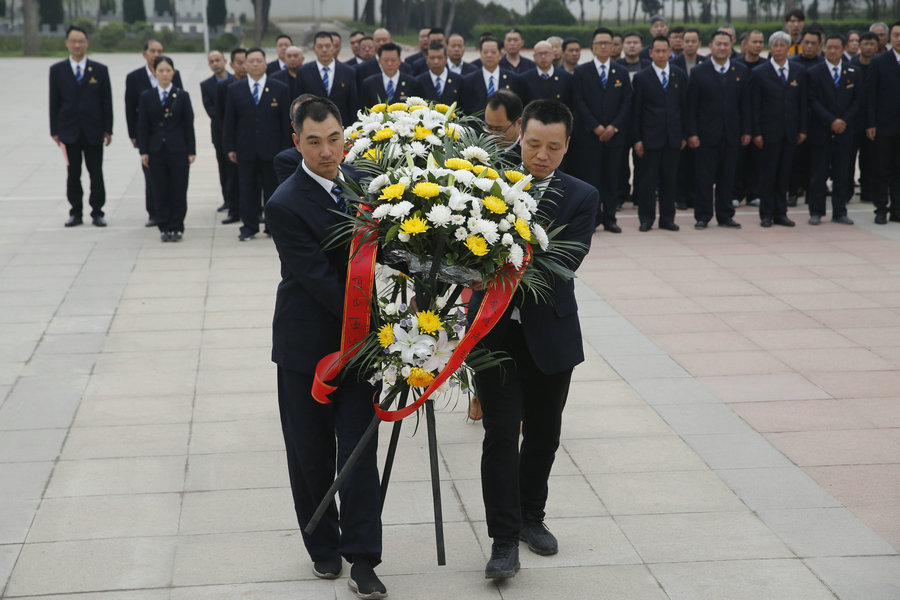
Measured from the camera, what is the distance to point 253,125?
10.2 meters

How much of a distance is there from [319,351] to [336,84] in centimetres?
744

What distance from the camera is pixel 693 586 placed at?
12.4 feet

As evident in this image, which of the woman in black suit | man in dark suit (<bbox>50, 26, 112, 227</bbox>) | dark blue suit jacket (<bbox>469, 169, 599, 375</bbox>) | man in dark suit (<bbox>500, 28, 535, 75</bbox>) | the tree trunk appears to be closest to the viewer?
dark blue suit jacket (<bbox>469, 169, 599, 375</bbox>)

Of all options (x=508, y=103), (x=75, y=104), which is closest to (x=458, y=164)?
(x=508, y=103)

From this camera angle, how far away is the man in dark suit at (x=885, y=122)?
1056 centimetres

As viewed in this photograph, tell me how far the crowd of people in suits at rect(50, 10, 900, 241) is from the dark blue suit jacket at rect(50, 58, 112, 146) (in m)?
0.01

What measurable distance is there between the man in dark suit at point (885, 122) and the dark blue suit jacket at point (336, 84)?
5.48 m

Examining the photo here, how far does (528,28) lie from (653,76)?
41487 millimetres

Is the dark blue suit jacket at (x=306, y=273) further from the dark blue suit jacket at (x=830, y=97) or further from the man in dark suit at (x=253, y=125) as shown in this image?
the dark blue suit jacket at (x=830, y=97)

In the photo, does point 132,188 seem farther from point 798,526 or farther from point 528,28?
point 528,28

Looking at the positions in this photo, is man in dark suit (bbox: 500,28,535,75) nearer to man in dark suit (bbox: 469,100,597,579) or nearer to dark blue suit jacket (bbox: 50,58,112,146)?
dark blue suit jacket (bbox: 50,58,112,146)

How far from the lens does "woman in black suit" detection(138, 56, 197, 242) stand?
1013 centimetres

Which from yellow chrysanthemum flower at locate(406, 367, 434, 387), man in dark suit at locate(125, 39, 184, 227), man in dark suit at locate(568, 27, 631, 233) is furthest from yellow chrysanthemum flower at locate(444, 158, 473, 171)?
man in dark suit at locate(125, 39, 184, 227)

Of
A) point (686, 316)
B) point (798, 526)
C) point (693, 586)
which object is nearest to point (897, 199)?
point (686, 316)
